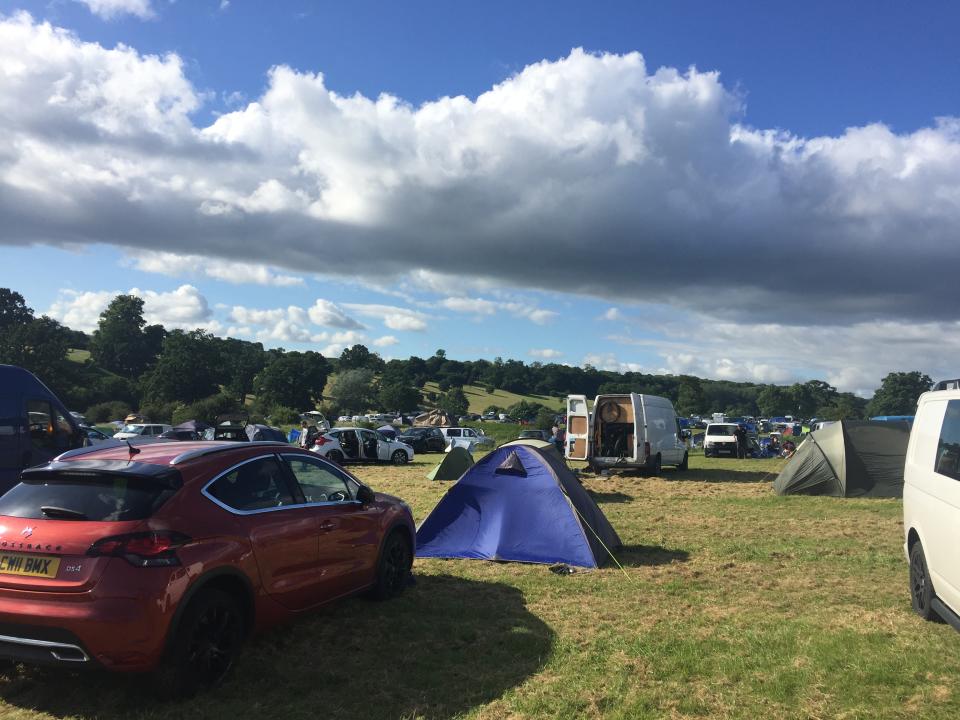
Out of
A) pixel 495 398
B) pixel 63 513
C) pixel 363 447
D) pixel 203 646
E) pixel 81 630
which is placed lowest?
pixel 363 447

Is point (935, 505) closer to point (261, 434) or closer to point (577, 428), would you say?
point (577, 428)

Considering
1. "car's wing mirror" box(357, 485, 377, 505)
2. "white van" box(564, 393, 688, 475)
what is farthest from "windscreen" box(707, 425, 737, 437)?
"car's wing mirror" box(357, 485, 377, 505)

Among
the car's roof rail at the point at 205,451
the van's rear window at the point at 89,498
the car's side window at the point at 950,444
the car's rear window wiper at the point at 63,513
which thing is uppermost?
the car's side window at the point at 950,444

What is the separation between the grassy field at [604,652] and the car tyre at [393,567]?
0.46 ft

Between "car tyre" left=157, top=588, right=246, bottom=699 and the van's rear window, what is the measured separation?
2.34 feet

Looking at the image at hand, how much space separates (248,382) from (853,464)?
323 ft

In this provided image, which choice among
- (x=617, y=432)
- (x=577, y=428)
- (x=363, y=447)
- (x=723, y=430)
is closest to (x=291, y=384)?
(x=363, y=447)

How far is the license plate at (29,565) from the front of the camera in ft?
13.8

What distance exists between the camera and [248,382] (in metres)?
104

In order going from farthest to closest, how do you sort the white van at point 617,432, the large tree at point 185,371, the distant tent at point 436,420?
the large tree at point 185,371, the distant tent at point 436,420, the white van at point 617,432

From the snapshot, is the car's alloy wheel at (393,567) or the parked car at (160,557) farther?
the car's alloy wheel at (393,567)

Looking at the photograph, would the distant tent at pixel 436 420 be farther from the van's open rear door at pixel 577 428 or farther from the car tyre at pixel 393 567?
the car tyre at pixel 393 567

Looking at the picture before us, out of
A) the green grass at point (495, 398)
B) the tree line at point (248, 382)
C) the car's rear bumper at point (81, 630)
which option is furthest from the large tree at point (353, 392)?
the car's rear bumper at point (81, 630)

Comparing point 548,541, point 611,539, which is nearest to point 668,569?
point 611,539
